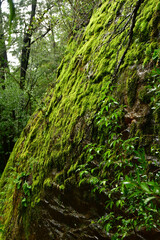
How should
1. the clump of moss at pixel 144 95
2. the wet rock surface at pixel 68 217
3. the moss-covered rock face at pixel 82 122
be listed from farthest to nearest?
the wet rock surface at pixel 68 217
the moss-covered rock face at pixel 82 122
the clump of moss at pixel 144 95

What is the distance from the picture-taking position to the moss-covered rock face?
203 centimetres

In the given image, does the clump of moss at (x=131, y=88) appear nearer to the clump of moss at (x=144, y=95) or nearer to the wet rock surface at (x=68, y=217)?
the clump of moss at (x=144, y=95)

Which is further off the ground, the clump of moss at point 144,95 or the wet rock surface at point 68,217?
the clump of moss at point 144,95

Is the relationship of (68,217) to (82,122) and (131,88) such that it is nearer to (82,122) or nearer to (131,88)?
(82,122)

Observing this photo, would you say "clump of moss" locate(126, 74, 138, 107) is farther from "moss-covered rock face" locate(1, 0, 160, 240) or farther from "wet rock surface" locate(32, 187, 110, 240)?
"wet rock surface" locate(32, 187, 110, 240)

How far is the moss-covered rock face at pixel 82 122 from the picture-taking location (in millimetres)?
2031

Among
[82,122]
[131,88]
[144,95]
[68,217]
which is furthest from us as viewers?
[82,122]

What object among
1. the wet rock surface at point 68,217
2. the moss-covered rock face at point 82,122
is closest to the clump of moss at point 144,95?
the moss-covered rock face at point 82,122

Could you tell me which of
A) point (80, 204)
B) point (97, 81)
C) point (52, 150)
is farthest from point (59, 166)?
point (97, 81)

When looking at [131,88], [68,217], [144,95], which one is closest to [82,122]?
[131,88]

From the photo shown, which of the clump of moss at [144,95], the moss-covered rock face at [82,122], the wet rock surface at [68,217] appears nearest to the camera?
the clump of moss at [144,95]

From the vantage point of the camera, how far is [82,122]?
2617 mm

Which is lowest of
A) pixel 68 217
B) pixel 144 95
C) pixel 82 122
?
pixel 68 217

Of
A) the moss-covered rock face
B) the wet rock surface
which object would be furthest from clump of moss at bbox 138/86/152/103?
the wet rock surface
